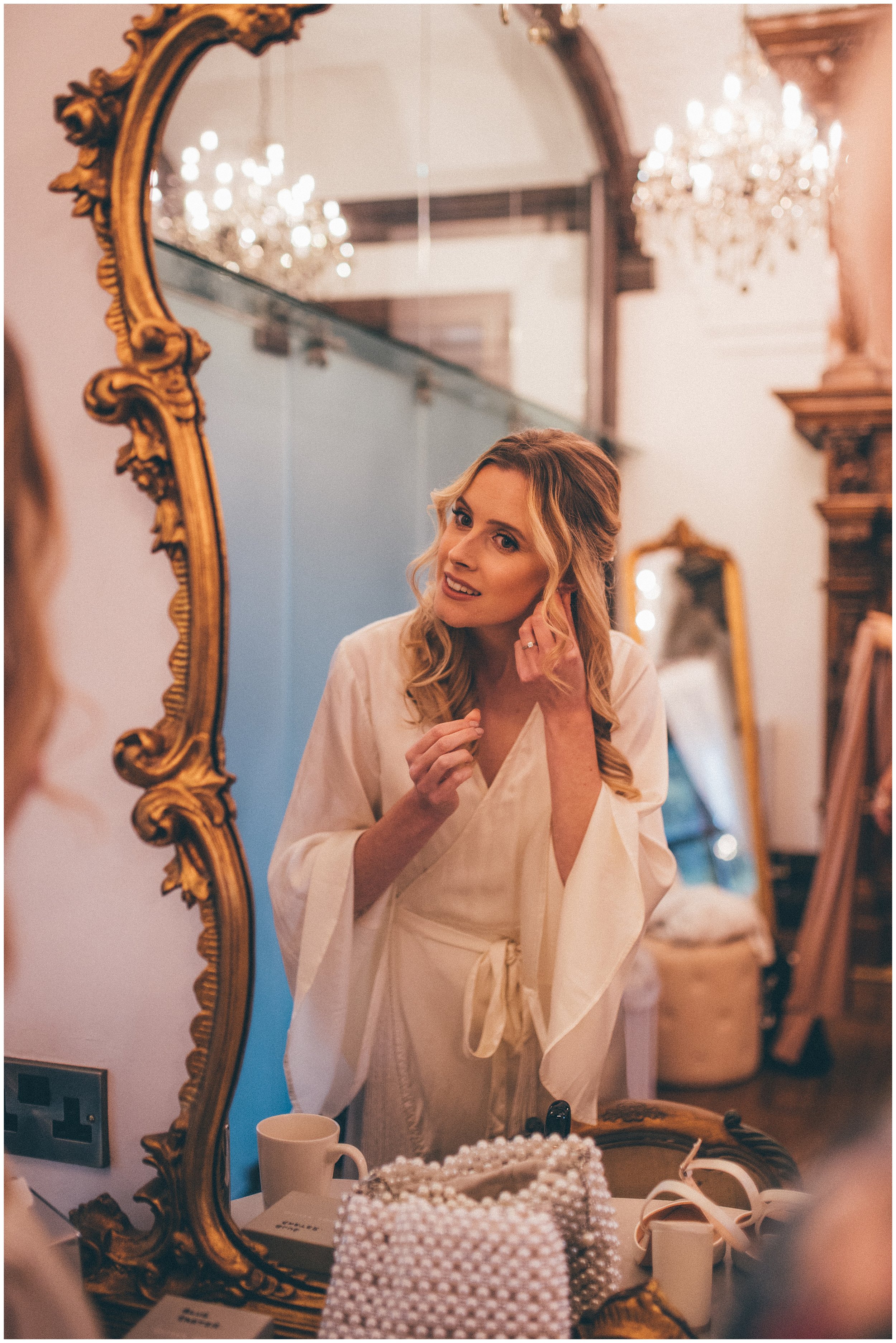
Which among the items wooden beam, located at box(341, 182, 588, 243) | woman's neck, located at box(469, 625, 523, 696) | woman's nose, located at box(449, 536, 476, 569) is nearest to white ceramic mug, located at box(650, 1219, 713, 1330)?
woman's neck, located at box(469, 625, 523, 696)

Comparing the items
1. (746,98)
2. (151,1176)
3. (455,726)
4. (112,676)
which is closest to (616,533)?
(455,726)

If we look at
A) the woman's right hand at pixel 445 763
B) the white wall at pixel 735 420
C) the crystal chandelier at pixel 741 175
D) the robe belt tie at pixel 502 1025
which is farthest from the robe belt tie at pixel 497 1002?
the crystal chandelier at pixel 741 175

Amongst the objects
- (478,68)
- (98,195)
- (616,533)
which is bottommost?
(616,533)

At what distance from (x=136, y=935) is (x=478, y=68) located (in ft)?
2.81

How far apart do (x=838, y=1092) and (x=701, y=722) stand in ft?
1.03

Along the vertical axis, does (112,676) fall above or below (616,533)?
below

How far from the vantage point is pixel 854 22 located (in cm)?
84

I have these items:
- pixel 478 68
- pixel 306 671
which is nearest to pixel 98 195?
pixel 478 68

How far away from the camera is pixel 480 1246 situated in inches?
29.2

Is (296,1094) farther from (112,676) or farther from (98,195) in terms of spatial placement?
(98,195)

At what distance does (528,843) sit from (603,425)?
0.35 meters

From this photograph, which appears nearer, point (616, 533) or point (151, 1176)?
point (616, 533)

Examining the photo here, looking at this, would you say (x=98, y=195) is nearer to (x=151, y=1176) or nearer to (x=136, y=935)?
(x=136, y=935)

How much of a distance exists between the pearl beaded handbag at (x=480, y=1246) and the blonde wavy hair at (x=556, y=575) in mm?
304
